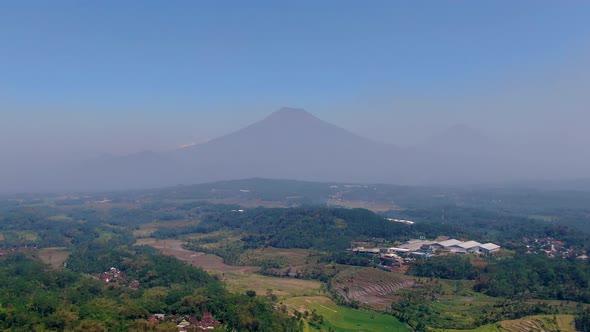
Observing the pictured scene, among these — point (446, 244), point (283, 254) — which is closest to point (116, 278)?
point (283, 254)

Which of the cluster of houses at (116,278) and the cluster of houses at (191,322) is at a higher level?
the cluster of houses at (191,322)

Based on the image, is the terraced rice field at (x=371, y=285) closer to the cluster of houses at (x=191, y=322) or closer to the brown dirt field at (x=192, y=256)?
the brown dirt field at (x=192, y=256)

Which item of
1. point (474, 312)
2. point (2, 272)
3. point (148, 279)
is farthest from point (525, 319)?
point (2, 272)

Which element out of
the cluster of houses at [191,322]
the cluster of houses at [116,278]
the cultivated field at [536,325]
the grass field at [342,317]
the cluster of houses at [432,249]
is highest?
the cluster of houses at [432,249]

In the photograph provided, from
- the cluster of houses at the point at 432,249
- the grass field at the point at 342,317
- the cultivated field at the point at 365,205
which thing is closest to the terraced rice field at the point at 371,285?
the grass field at the point at 342,317

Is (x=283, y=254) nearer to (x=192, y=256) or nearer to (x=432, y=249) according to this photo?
(x=192, y=256)

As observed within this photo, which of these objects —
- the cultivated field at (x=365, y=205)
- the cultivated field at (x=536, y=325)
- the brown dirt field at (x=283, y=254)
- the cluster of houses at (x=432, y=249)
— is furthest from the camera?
the cultivated field at (x=365, y=205)

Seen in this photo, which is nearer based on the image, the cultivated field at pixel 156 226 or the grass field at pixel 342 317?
the grass field at pixel 342 317
